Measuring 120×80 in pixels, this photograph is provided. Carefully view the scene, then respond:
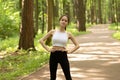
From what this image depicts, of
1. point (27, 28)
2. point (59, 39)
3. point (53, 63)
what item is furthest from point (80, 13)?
point (59, 39)

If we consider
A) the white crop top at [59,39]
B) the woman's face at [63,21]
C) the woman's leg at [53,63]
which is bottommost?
the woman's leg at [53,63]

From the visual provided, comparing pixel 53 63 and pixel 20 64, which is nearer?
pixel 53 63

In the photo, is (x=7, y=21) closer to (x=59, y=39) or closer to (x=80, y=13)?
(x=80, y=13)

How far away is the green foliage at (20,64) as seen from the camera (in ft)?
35.8

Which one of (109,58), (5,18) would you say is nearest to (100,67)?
(109,58)

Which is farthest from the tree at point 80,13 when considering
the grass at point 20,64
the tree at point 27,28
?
the grass at point 20,64

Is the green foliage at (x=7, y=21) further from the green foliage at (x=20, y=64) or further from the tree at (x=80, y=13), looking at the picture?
the green foliage at (x=20, y=64)

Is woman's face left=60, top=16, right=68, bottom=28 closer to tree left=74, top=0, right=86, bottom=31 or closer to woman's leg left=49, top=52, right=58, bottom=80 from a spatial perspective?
woman's leg left=49, top=52, right=58, bottom=80

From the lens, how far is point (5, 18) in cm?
2919

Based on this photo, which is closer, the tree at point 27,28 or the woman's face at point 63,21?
the woman's face at point 63,21

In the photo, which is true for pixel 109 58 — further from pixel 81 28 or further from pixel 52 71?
pixel 81 28

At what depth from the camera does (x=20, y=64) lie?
13.1 metres

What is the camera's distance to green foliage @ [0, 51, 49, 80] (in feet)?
35.8

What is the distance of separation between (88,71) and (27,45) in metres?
6.57
